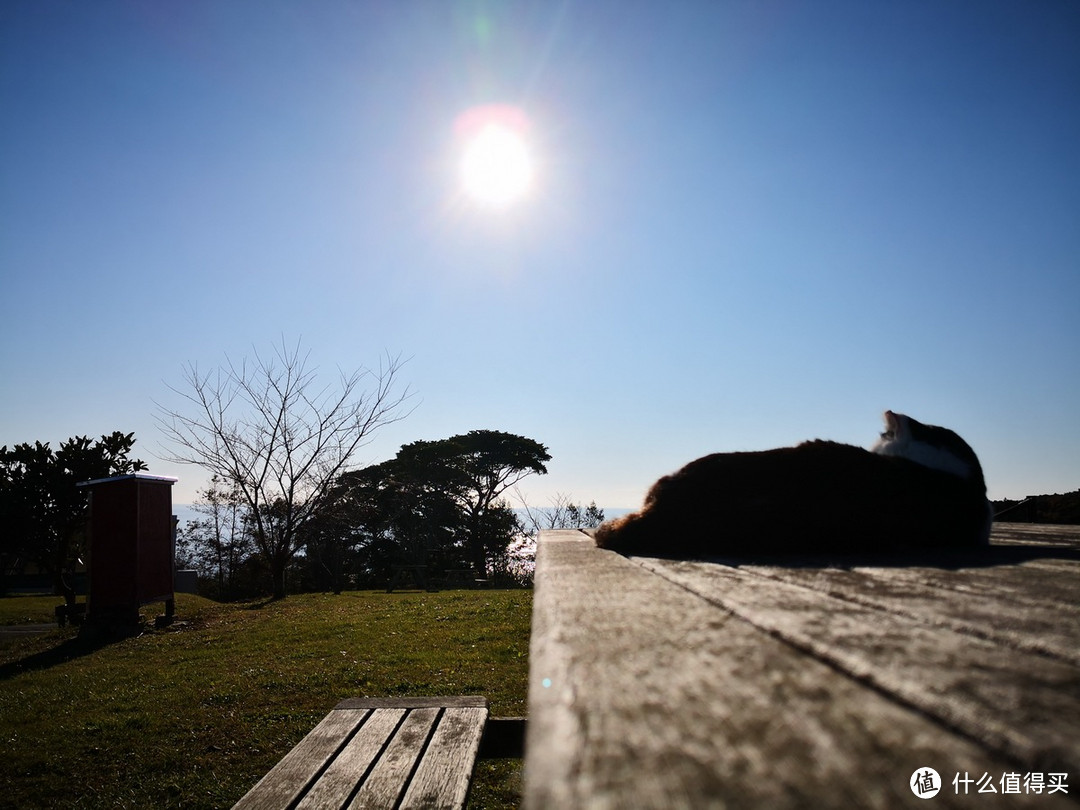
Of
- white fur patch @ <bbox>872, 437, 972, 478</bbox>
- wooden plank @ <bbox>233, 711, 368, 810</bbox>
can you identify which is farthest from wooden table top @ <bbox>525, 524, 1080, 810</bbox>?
white fur patch @ <bbox>872, 437, 972, 478</bbox>

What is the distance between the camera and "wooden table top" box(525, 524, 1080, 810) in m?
0.35

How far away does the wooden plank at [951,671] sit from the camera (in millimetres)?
401

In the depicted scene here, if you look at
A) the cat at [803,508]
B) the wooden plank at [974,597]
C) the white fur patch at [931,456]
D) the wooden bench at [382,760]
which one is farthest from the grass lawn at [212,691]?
the wooden plank at [974,597]

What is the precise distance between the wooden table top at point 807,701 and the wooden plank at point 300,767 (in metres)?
1.87

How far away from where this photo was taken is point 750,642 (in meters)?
0.69

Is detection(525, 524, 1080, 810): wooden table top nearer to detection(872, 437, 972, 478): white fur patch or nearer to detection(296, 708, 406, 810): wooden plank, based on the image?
A: detection(296, 708, 406, 810): wooden plank

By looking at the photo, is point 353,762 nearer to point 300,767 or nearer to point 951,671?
point 300,767

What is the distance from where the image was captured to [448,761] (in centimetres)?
262

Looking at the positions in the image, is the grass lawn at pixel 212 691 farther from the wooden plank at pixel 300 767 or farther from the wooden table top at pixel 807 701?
the wooden table top at pixel 807 701

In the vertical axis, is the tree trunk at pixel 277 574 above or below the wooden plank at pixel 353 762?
below

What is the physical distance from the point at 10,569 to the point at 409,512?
1251 cm

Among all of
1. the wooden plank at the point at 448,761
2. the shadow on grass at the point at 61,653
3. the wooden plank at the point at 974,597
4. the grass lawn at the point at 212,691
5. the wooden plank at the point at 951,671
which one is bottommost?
the shadow on grass at the point at 61,653

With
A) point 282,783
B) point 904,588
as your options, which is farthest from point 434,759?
point 904,588

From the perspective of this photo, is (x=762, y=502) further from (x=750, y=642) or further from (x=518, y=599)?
→ (x=518, y=599)
